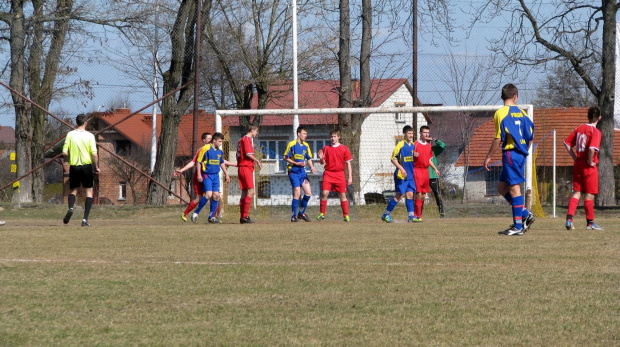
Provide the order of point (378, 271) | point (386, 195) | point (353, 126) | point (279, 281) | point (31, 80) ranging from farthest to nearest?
point (31, 80) < point (353, 126) < point (386, 195) < point (378, 271) < point (279, 281)

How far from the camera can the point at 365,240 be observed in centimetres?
1028

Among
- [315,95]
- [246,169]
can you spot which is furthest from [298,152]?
[315,95]

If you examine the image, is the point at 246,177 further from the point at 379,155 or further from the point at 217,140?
the point at 379,155

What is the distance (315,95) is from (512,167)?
2203cm

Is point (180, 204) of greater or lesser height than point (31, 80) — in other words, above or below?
below

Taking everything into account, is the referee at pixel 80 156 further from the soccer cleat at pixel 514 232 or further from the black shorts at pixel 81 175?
the soccer cleat at pixel 514 232

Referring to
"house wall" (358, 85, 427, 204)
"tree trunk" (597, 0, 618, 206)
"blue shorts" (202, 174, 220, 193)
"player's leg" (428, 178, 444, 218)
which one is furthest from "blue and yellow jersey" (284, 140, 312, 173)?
"tree trunk" (597, 0, 618, 206)

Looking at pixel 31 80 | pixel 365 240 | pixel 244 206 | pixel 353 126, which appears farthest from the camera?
pixel 31 80

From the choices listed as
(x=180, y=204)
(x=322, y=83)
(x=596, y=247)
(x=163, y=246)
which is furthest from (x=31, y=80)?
(x=596, y=247)

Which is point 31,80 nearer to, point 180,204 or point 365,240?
point 180,204

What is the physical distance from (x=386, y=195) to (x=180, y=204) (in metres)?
5.61

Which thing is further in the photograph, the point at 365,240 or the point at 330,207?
the point at 330,207

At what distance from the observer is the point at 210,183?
15867mm

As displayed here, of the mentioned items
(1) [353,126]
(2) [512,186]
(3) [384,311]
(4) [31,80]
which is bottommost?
(3) [384,311]
